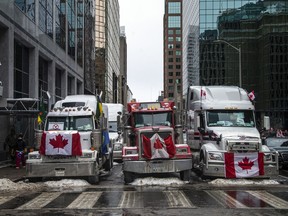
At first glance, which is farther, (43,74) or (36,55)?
(43,74)

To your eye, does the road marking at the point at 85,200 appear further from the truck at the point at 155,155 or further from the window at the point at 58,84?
the window at the point at 58,84

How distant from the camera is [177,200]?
12.1m

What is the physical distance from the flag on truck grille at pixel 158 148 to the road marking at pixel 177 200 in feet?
7.81

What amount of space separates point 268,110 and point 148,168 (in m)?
75.2

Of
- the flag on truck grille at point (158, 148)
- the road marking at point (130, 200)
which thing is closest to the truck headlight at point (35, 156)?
the flag on truck grille at point (158, 148)

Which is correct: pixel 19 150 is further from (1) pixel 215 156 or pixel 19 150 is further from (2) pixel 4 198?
(1) pixel 215 156

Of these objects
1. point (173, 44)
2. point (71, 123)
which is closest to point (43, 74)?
point (71, 123)

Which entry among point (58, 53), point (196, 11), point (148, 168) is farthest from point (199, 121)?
point (196, 11)

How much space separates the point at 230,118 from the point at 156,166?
3.99m

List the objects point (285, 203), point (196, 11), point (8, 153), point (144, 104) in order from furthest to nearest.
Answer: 1. point (196, 11)
2. point (8, 153)
3. point (144, 104)
4. point (285, 203)

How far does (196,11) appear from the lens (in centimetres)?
9744

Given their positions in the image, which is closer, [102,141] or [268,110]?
[102,141]

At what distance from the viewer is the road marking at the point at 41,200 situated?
1139 centimetres

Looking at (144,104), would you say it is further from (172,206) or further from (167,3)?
(167,3)
